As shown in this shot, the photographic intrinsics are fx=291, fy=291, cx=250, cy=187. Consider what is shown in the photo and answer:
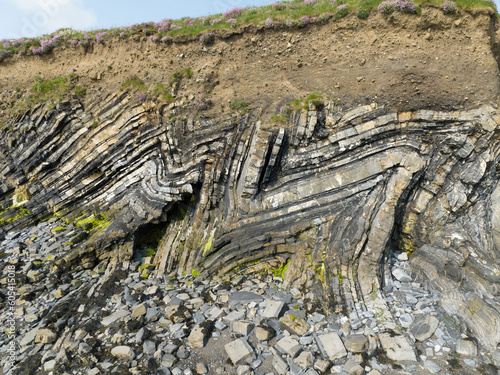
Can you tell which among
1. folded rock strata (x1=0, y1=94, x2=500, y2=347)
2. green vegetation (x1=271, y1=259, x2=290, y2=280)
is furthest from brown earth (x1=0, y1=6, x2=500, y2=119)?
green vegetation (x1=271, y1=259, x2=290, y2=280)

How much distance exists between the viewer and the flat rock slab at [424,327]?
24.7 ft

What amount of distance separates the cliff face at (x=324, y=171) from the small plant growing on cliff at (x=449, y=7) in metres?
0.25

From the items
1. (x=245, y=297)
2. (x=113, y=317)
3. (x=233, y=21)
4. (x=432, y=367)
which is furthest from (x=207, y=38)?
(x=432, y=367)

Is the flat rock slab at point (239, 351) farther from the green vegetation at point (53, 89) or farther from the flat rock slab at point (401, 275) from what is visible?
the green vegetation at point (53, 89)

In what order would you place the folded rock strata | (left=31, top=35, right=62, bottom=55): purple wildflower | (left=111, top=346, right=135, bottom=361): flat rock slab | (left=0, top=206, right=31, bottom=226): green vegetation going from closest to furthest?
1. (left=111, top=346, right=135, bottom=361): flat rock slab
2. the folded rock strata
3. (left=0, top=206, right=31, bottom=226): green vegetation
4. (left=31, top=35, right=62, bottom=55): purple wildflower

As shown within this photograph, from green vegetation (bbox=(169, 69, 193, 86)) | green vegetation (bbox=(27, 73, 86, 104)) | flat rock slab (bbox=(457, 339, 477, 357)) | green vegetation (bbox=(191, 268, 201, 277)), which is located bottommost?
flat rock slab (bbox=(457, 339, 477, 357))

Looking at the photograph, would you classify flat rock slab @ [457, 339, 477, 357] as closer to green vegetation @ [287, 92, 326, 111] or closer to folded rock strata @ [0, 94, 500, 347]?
folded rock strata @ [0, 94, 500, 347]

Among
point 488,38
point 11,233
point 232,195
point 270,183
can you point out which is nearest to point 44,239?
point 11,233

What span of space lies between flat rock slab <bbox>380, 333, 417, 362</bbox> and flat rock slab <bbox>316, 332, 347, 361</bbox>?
1.05 m

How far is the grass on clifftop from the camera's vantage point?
35.7 feet

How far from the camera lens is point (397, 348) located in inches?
282

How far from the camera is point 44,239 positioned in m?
12.4

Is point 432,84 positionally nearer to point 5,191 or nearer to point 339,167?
point 339,167

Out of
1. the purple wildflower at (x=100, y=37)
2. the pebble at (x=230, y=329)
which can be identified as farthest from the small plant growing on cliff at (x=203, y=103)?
the purple wildflower at (x=100, y=37)
